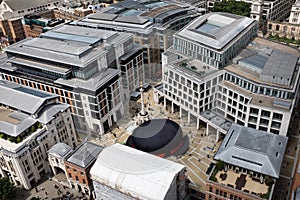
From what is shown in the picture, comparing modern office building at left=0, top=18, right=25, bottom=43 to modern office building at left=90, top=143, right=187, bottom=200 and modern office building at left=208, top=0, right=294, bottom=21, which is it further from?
modern office building at left=90, top=143, right=187, bottom=200

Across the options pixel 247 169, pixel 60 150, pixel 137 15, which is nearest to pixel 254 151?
pixel 247 169

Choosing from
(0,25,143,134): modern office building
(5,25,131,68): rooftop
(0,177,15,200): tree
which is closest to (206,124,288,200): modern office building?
(0,25,143,134): modern office building

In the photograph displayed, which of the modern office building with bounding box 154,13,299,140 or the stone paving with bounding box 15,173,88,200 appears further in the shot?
the modern office building with bounding box 154,13,299,140

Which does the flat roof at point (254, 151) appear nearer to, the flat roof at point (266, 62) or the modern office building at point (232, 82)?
the modern office building at point (232, 82)

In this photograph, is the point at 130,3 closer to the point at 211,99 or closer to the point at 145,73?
the point at 145,73

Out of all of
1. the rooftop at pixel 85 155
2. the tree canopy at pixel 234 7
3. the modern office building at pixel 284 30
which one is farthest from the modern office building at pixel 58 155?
the modern office building at pixel 284 30

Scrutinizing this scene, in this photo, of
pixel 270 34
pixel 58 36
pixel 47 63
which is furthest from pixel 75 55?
pixel 270 34
